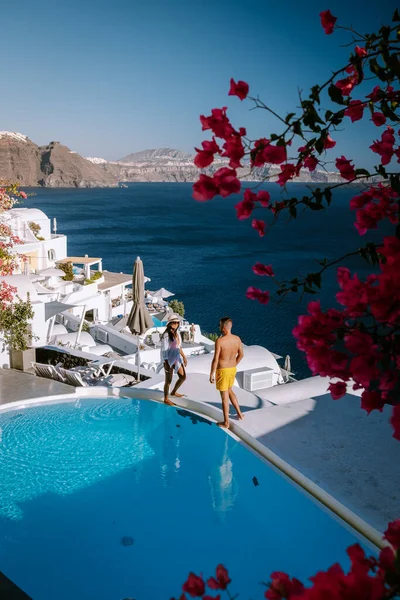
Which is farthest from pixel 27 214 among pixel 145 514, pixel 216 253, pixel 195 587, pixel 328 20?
pixel 216 253

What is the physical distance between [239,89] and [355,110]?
1.75 feet

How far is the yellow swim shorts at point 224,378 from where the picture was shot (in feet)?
25.7

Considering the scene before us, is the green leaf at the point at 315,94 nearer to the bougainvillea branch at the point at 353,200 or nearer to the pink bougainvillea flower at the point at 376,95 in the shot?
the bougainvillea branch at the point at 353,200

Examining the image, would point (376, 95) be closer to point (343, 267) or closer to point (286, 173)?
point (286, 173)

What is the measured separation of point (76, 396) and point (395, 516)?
583 centimetres

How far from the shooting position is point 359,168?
6.38ft

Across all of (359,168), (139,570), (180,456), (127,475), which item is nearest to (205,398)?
(180,456)

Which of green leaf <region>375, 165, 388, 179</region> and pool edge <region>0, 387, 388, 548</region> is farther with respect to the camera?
pool edge <region>0, 387, 388, 548</region>

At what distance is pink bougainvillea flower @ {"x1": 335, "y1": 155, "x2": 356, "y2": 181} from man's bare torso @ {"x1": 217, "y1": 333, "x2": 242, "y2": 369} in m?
5.79

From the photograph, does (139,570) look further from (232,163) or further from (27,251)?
(27,251)

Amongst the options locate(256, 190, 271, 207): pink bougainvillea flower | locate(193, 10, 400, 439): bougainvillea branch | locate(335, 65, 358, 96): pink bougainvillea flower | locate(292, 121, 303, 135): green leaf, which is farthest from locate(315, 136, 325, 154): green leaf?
locate(335, 65, 358, 96): pink bougainvillea flower

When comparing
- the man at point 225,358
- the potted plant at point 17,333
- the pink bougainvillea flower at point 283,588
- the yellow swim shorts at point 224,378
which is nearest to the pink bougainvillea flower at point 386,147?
the pink bougainvillea flower at point 283,588

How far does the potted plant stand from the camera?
37.4 ft

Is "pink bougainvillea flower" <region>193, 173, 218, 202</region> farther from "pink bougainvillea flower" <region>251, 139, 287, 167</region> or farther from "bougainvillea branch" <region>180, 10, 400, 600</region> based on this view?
"pink bougainvillea flower" <region>251, 139, 287, 167</region>
